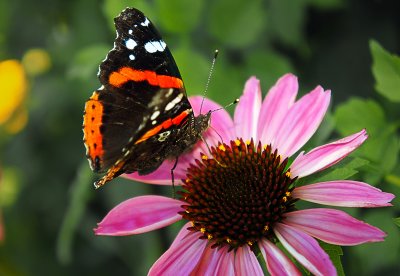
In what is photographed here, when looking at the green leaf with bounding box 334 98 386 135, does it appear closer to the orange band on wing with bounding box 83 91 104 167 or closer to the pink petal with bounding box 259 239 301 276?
the pink petal with bounding box 259 239 301 276

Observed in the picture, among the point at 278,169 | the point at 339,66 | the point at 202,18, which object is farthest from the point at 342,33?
the point at 278,169

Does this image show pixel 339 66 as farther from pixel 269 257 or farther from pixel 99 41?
pixel 269 257

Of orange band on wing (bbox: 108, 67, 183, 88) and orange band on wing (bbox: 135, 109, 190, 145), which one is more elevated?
orange band on wing (bbox: 108, 67, 183, 88)

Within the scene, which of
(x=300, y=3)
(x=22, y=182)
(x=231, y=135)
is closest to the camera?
(x=231, y=135)

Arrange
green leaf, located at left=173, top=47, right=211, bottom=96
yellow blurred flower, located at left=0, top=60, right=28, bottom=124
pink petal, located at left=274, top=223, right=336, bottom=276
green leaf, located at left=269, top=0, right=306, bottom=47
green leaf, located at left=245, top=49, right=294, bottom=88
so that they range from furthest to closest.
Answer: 1. yellow blurred flower, located at left=0, top=60, right=28, bottom=124
2. green leaf, located at left=269, top=0, right=306, bottom=47
3. green leaf, located at left=245, top=49, right=294, bottom=88
4. green leaf, located at left=173, top=47, right=211, bottom=96
5. pink petal, located at left=274, top=223, right=336, bottom=276

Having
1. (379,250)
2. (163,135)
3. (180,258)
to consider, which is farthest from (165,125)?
(379,250)

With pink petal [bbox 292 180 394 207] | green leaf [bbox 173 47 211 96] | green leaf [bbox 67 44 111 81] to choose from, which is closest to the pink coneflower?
pink petal [bbox 292 180 394 207]

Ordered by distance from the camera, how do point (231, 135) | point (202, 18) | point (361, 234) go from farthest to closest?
point (202, 18) < point (231, 135) < point (361, 234)

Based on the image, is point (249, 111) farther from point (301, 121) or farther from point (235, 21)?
point (235, 21)
